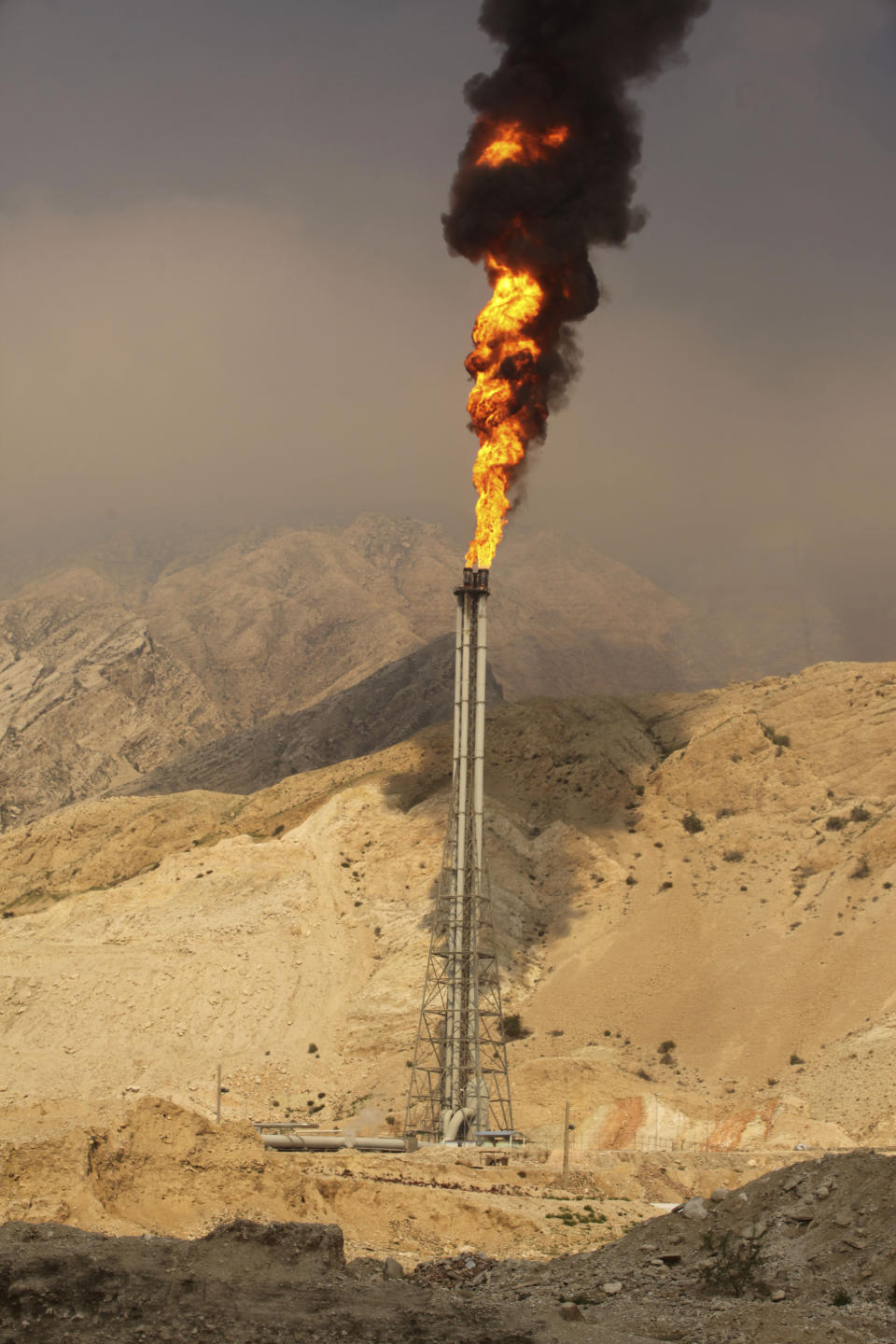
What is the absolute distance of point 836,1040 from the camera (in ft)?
161

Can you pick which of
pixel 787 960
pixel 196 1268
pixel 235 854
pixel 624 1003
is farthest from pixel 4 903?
pixel 196 1268

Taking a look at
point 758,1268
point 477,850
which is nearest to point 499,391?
point 477,850

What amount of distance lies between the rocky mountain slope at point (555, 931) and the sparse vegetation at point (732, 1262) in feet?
77.7

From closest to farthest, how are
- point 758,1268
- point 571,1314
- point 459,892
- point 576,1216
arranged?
point 571,1314, point 758,1268, point 576,1216, point 459,892

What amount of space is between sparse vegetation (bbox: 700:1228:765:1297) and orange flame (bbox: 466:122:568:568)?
108ft

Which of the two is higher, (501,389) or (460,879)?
(501,389)

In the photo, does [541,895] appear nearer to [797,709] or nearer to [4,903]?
[797,709]

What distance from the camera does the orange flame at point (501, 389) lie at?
5050cm

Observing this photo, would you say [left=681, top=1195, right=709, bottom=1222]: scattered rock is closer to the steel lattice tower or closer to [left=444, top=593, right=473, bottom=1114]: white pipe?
the steel lattice tower

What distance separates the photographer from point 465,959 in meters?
47.8

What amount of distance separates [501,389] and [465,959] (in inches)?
817

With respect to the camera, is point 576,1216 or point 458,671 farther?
point 458,671

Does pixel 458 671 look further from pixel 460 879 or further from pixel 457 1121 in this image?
pixel 457 1121

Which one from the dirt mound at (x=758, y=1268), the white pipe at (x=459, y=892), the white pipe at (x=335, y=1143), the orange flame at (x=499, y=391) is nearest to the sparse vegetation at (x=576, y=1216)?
the dirt mound at (x=758, y=1268)
